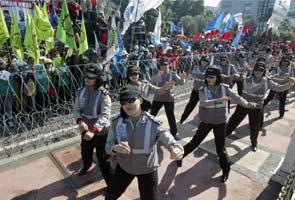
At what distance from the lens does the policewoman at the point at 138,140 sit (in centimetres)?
284

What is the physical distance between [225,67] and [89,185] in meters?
4.83

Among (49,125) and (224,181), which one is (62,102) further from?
(224,181)

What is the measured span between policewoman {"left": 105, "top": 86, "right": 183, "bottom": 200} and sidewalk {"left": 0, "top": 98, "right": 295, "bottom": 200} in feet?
4.52

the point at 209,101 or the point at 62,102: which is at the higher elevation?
the point at 209,101

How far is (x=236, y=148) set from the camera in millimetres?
6148

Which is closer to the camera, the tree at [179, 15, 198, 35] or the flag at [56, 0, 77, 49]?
the flag at [56, 0, 77, 49]

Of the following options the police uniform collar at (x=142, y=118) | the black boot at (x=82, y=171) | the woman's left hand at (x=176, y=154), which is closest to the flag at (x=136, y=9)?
the black boot at (x=82, y=171)

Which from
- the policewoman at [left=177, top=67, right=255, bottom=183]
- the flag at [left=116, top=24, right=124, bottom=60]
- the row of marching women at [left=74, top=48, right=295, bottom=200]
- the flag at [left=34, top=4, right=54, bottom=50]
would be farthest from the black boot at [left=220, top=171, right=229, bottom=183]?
the flag at [left=34, top=4, right=54, bottom=50]

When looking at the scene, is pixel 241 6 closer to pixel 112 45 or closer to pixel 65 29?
pixel 112 45

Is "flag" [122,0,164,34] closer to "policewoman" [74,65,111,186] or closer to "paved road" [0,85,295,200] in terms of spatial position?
"paved road" [0,85,295,200]

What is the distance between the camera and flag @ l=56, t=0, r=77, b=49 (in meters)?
7.15

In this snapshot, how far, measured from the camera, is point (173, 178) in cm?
482

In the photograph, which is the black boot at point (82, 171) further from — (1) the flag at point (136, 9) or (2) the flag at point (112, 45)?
(1) the flag at point (136, 9)

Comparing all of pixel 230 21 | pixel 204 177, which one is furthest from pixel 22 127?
pixel 230 21
